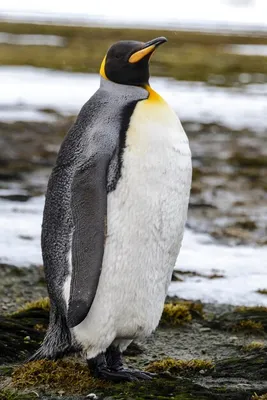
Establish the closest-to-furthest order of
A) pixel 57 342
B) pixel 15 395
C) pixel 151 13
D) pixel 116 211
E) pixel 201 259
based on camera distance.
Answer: pixel 15 395 → pixel 116 211 → pixel 57 342 → pixel 201 259 → pixel 151 13

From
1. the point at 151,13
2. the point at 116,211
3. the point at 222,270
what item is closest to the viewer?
the point at 116,211

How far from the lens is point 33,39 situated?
147 ft

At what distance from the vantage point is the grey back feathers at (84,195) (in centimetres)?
471

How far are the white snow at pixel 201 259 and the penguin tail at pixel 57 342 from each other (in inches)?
96.5

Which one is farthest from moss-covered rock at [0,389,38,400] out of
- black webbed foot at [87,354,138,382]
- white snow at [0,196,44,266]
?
white snow at [0,196,44,266]

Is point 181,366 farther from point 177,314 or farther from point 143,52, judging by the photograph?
point 143,52

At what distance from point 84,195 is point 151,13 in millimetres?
74243

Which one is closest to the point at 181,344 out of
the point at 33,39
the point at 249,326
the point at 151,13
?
the point at 249,326

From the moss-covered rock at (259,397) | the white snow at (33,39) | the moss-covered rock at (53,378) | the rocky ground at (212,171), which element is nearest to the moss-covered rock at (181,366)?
the moss-covered rock at (53,378)

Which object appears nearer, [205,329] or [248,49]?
[205,329]

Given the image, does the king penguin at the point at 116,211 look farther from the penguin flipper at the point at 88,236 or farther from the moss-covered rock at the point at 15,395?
the moss-covered rock at the point at 15,395

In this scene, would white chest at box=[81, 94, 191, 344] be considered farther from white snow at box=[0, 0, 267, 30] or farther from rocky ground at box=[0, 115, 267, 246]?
white snow at box=[0, 0, 267, 30]

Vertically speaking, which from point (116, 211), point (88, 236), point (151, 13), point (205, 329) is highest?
point (116, 211)

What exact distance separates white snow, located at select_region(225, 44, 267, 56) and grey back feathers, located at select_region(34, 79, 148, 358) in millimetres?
36717
